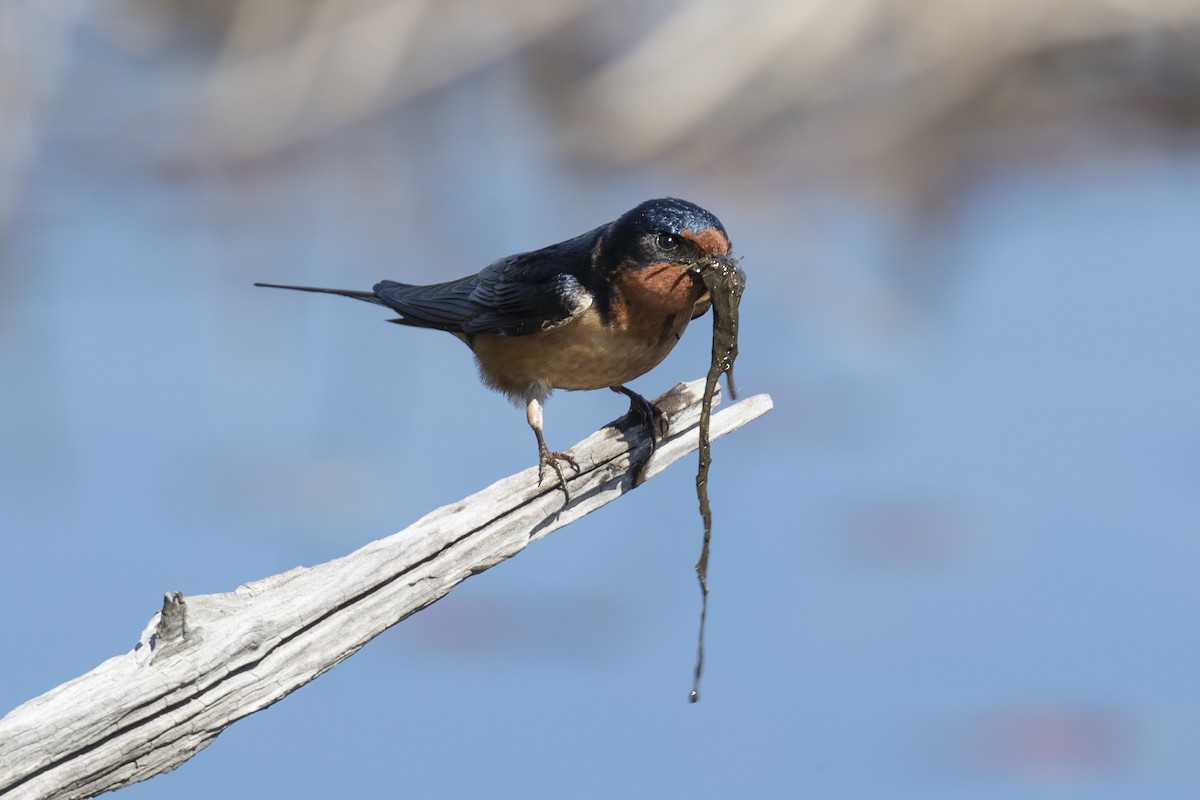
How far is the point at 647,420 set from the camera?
12.3ft

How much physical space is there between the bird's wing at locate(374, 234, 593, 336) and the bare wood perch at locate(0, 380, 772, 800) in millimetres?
692

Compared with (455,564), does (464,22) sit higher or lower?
higher

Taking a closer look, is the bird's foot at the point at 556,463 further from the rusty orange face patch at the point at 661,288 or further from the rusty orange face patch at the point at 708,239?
the rusty orange face patch at the point at 708,239

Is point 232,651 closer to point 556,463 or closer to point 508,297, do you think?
point 556,463

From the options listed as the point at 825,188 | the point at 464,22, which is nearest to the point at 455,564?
the point at 464,22

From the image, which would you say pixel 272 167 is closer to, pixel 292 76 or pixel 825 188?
pixel 292 76

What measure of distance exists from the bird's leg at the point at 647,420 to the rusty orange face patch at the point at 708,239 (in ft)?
1.28

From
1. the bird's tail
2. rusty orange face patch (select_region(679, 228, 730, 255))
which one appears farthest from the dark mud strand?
the bird's tail

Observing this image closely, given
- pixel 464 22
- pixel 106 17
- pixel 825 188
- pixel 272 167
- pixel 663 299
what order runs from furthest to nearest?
pixel 825 188, pixel 272 167, pixel 106 17, pixel 464 22, pixel 663 299

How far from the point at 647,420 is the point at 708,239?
452mm

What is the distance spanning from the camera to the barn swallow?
12.0 feet

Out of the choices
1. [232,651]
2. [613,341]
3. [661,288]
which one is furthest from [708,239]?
[232,651]

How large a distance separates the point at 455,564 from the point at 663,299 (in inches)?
34.6

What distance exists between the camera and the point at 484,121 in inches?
547
